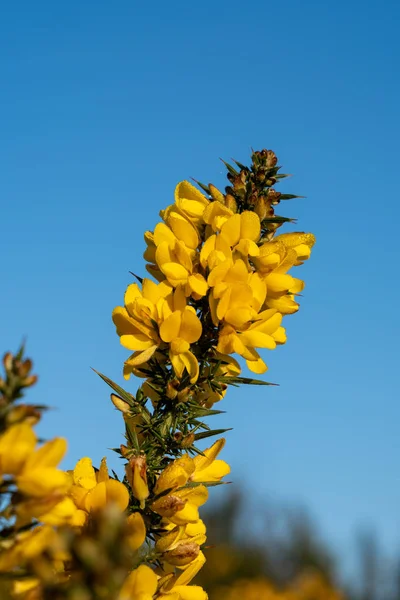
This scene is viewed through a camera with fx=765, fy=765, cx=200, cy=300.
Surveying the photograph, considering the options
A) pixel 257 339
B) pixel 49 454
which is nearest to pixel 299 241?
pixel 257 339

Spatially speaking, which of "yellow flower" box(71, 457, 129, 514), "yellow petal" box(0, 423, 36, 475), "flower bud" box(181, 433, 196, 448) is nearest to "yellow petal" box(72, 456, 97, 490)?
"yellow flower" box(71, 457, 129, 514)

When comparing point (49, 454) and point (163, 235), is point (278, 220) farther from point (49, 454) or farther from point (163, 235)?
point (49, 454)

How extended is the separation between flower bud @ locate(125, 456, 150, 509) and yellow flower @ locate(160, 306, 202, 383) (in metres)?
0.33

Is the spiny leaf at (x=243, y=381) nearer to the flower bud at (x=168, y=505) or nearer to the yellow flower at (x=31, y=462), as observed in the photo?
the flower bud at (x=168, y=505)

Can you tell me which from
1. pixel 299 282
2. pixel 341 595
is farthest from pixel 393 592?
pixel 299 282

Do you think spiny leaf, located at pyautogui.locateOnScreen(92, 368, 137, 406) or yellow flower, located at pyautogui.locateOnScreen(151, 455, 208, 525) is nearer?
yellow flower, located at pyautogui.locateOnScreen(151, 455, 208, 525)

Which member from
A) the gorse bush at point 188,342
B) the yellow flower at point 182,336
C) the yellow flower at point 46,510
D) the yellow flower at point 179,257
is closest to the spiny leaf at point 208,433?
the gorse bush at point 188,342

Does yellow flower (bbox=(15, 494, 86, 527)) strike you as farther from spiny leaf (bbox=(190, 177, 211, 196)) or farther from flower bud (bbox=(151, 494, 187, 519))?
spiny leaf (bbox=(190, 177, 211, 196))

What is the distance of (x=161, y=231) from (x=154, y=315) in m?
0.34

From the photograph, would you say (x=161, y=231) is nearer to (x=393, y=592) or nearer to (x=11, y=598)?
(x=11, y=598)

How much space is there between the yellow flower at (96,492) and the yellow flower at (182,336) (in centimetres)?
45

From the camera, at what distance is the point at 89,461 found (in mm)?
2318

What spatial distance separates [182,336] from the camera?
2.54m

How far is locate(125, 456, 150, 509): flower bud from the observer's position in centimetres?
227
